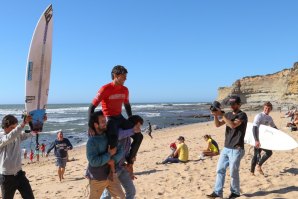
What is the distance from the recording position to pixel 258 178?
24.0ft

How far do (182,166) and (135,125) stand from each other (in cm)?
596

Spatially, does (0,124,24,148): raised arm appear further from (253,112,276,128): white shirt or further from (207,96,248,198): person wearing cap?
(253,112,276,128): white shirt

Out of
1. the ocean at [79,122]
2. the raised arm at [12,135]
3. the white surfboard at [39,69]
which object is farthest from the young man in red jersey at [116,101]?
the ocean at [79,122]

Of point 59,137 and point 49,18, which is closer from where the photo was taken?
point 49,18

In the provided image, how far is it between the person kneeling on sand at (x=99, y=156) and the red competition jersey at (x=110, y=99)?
0.48 meters

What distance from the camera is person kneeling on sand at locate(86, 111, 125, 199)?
376cm

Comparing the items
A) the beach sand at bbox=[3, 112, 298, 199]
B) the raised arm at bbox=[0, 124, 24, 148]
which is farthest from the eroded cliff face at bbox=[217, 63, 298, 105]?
the raised arm at bbox=[0, 124, 24, 148]

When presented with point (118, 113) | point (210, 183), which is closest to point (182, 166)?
point (210, 183)

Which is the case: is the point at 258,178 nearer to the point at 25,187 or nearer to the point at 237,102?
the point at 237,102

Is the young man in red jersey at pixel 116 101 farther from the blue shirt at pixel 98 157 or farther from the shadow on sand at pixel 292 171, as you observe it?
the shadow on sand at pixel 292 171

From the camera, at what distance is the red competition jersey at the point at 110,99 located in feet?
14.0

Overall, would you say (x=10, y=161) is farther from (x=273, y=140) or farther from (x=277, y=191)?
(x=273, y=140)

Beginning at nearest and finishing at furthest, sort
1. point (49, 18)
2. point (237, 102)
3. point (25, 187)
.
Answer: point (25, 187)
point (237, 102)
point (49, 18)

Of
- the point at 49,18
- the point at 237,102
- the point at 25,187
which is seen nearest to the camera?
the point at 25,187
